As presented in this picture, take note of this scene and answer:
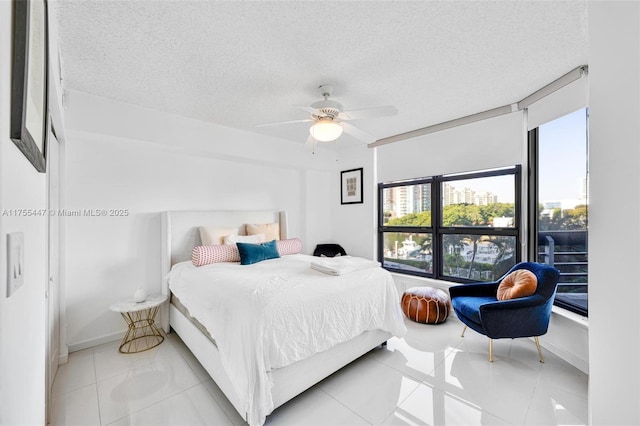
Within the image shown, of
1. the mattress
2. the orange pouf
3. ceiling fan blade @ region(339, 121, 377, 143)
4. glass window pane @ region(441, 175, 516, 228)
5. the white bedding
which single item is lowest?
the orange pouf

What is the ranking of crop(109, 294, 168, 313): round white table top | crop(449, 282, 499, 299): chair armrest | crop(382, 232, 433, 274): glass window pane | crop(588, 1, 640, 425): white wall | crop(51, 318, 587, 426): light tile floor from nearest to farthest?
1. crop(588, 1, 640, 425): white wall
2. crop(51, 318, 587, 426): light tile floor
3. crop(109, 294, 168, 313): round white table top
4. crop(449, 282, 499, 299): chair armrest
5. crop(382, 232, 433, 274): glass window pane

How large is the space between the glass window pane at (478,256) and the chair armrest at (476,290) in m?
0.51

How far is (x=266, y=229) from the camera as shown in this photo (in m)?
3.83

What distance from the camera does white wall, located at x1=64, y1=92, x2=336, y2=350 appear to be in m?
2.71

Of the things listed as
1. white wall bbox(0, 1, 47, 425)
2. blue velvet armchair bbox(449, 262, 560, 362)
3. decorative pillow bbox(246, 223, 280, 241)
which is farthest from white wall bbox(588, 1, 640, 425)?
decorative pillow bbox(246, 223, 280, 241)

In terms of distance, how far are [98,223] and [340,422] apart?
9.72ft

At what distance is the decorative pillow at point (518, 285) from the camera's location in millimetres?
2422

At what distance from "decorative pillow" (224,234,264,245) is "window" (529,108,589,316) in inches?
125

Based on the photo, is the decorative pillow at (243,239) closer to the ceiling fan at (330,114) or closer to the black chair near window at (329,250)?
the black chair near window at (329,250)

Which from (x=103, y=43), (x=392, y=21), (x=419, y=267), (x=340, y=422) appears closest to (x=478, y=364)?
(x=340, y=422)

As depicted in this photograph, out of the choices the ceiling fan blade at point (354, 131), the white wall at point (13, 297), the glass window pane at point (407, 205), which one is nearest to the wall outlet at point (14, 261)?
the white wall at point (13, 297)

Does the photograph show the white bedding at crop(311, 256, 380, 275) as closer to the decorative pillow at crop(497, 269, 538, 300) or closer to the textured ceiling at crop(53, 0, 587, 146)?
the decorative pillow at crop(497, 269, 538, 300)

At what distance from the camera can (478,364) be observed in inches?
95.7

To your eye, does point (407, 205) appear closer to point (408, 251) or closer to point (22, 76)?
point (408, 251)
